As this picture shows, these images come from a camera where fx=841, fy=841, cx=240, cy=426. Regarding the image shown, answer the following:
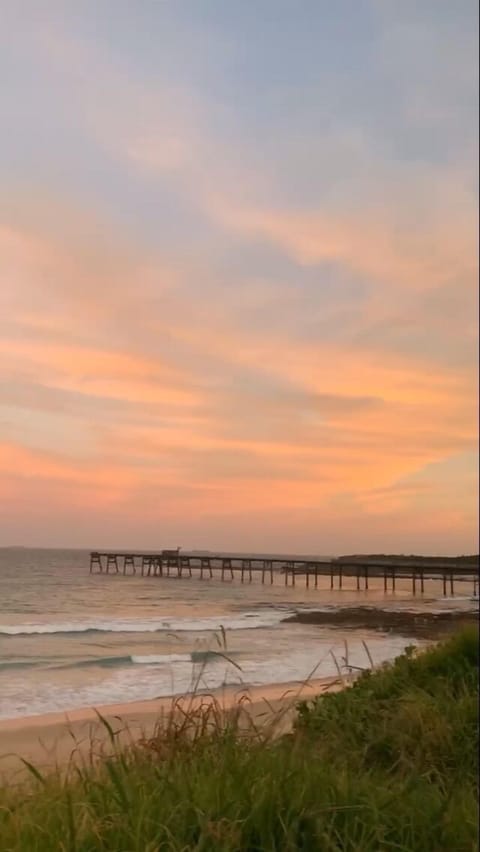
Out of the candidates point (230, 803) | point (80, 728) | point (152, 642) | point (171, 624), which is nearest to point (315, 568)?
point (171, 624)

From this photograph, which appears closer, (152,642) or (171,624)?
(152,642)

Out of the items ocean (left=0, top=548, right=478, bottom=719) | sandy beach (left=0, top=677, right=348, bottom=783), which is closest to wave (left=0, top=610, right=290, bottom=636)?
ocean (left=0, top=548, right=478, bottom=719)

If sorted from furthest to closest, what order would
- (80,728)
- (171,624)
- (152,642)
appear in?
(171,624)
(152,642)
(80,728)

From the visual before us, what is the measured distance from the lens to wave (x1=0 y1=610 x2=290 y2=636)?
1851 centimetres

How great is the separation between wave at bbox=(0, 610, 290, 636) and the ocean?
47 millimetres

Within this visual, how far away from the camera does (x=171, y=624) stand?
22406mm

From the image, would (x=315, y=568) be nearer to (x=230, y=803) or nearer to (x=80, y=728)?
(x=80, y=728)

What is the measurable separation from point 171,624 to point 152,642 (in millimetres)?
3911

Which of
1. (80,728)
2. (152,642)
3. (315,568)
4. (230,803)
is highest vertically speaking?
(230,803)

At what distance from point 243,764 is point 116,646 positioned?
13.6 metres

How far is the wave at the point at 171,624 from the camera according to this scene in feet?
60.7

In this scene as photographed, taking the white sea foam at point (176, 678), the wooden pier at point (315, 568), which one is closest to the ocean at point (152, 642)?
the white sea foam at point (176, 678)

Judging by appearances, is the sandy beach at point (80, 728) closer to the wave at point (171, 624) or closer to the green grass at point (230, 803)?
the green grass at point (230, 803)

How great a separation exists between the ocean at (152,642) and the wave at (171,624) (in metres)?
0.05
